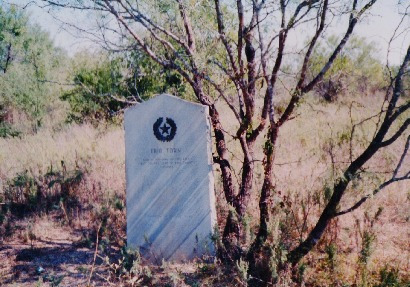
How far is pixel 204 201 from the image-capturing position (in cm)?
389

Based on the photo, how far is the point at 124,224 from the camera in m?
5.00

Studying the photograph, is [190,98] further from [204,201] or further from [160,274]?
[160,274]

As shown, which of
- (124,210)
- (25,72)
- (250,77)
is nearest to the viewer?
(250,77)

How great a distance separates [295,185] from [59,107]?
14.7 m

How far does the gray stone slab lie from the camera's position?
3887 mm

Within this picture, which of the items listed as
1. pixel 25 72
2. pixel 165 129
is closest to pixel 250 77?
pixel 165 129

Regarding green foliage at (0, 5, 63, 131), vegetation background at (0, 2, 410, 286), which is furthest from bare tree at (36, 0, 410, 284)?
green foliage at (0, 5, 63, 131)

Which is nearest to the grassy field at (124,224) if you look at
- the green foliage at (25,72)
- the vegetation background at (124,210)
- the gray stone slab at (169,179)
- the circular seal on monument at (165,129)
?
the vegetation background at (124,210)

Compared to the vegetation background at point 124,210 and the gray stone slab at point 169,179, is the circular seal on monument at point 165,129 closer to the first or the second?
the gray stone slab at point 169,179

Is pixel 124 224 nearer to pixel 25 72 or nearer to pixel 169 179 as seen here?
pixel 169 179

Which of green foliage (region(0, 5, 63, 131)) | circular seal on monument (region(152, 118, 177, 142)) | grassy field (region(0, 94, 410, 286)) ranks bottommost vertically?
grassy field (region(0, 94, 410, 286))

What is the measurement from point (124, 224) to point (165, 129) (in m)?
1.81

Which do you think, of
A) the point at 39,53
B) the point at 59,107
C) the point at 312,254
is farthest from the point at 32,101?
the point at 312,254

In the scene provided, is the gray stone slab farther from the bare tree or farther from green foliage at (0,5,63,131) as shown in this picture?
green foliage at (0,5,63,131)
